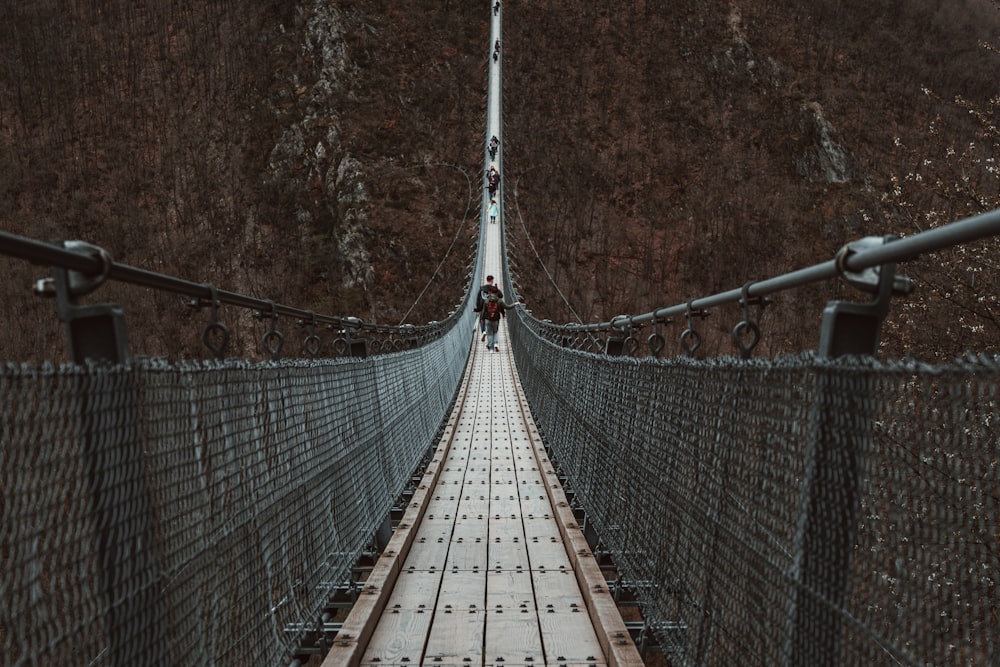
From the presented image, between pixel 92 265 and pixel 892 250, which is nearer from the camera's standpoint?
pixel 892 250

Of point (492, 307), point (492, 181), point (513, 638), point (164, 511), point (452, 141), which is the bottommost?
point (513, 638)

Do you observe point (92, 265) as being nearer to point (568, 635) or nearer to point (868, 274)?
point (868, 274)

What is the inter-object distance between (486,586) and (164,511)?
6.27 feet

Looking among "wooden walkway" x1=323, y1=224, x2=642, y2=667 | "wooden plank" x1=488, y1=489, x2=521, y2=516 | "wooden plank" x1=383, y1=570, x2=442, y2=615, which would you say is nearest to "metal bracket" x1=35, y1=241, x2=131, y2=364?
"wooden walkway" x1=323, y1=224, x2=642, y2=667

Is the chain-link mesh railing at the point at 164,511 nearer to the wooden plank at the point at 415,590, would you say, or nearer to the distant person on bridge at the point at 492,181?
the wooden plank at the point at 415,590

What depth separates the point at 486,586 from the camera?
3.13 metres

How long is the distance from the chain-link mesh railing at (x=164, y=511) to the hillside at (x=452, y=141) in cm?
2621

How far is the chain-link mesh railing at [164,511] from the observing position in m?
1.07

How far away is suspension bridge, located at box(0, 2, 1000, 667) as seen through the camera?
1.13 metres

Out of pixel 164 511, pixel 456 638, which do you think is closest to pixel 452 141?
pixel 456 638

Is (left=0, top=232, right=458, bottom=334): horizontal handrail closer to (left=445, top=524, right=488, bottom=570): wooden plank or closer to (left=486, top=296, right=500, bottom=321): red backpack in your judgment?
(left=445, top=524, right=488, bottom=570): wooden plank

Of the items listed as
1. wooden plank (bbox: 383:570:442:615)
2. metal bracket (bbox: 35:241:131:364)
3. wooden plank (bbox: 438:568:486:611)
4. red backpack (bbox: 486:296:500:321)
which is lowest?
wooden plank (bbox: 438:568:486:611)

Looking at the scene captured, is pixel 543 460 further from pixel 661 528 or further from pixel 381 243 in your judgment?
pixel 381 243

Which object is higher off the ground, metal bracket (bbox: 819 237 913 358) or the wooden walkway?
metal bracket (bbox: 819 237 913 358)
